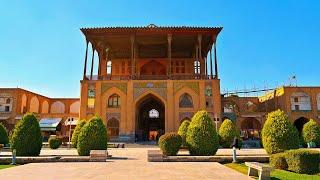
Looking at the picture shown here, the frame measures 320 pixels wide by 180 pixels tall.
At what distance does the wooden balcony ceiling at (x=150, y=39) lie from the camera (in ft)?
103

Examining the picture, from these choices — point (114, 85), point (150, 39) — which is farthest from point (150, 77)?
point (150, 39)

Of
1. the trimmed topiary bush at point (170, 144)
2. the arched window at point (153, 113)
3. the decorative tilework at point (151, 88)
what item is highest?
the decorative tilework at point (151, 88)

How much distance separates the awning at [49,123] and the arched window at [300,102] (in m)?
28.4

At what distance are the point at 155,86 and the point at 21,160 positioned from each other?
60.3ft

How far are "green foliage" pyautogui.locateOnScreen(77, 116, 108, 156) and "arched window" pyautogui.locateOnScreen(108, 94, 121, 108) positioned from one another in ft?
51.1

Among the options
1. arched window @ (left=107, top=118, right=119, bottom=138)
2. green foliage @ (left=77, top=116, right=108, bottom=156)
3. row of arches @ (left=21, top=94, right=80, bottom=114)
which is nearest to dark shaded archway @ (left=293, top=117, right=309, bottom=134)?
arched window @ (left=107, top=118, right=119, bottom=138)

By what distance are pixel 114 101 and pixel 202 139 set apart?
58.0ft

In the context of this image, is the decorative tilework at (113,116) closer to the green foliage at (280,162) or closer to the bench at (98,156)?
the bench at (98,156)

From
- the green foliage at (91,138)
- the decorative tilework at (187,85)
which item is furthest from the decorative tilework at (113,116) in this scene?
the green foliage at (91,138)

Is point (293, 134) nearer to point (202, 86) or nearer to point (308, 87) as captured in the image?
point (202, 86)

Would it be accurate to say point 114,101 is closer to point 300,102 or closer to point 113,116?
point 113,116

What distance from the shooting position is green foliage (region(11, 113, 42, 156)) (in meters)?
15.2

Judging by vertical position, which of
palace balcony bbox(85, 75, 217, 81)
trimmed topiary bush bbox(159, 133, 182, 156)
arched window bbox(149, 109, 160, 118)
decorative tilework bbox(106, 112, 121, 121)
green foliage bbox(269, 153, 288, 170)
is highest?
palace balcony bbox(85, 75, 217, 81)

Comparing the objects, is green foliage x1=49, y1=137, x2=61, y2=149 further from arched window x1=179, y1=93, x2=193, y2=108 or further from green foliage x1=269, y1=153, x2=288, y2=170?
green foliage x1=269, y1=153, x2=288, y2=170
